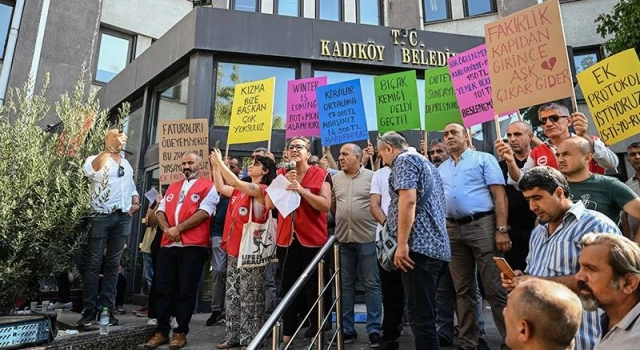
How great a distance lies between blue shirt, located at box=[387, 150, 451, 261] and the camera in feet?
11.4

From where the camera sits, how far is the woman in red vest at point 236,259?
423 centimetres

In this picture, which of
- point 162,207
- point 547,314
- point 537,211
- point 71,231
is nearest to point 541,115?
point 537,211

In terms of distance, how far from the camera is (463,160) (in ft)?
14.3

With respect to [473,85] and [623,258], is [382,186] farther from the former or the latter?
[623,258]

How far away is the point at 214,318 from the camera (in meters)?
5.85

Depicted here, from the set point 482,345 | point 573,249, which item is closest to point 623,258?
point 573,249

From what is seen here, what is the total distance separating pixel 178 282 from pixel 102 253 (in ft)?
3.57

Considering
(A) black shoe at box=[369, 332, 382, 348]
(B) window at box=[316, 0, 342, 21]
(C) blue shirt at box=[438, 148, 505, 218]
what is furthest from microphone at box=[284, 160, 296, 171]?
(B) window at box=[316, 0, 342, 21]

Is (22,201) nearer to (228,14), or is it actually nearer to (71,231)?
(71,231)

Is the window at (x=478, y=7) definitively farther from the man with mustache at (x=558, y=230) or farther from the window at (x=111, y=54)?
the man with mustache at (x=558, y=230)

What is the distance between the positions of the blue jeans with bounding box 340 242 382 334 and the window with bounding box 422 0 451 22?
39.6ft

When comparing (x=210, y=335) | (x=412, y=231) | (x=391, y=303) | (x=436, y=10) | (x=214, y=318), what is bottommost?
(x=210, y=335)

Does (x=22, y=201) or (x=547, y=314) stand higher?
(x=22, y=201)

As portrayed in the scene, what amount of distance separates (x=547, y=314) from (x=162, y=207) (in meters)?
4.28
